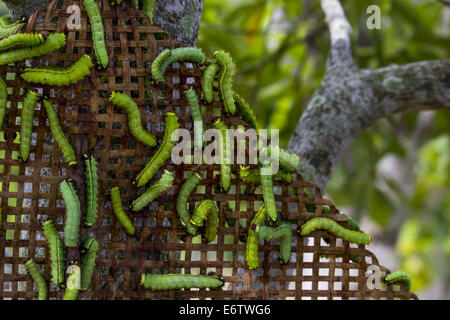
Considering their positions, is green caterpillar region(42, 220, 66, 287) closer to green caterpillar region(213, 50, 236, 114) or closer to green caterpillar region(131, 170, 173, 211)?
green caterpillar region(131, 170, 173, 211)

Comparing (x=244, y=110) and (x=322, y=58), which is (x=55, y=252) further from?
(x=322, y=58)

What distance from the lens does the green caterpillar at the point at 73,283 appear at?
2.76 ft

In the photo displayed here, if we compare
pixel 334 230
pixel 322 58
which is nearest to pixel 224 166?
pixel 334 230

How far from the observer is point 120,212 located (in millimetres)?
899

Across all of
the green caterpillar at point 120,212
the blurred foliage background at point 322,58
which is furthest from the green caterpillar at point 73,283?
the blurred foliage background at point 322,58

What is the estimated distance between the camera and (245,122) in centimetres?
95

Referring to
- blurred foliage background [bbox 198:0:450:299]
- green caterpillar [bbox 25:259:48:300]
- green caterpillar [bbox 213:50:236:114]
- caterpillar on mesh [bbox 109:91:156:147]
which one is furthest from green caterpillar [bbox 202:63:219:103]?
blurred foliage background [bbox 198:0:450:299]

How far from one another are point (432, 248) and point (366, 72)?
6316 mm

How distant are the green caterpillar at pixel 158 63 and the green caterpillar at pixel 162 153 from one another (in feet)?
0.26

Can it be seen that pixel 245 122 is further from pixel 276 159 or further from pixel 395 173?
pixel 395 173

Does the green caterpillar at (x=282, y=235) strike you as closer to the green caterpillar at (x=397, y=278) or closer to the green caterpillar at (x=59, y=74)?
the green caterpillar at (x=397, y=278)

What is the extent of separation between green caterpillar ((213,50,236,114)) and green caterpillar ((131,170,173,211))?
189mm

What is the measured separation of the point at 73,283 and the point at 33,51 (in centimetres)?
45
